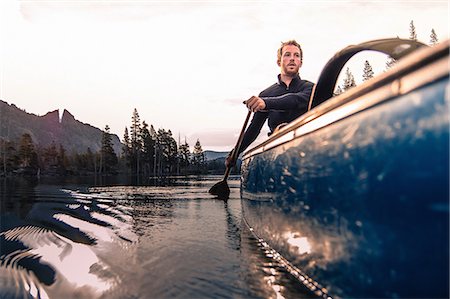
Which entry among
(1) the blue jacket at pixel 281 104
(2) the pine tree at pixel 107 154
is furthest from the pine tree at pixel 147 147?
(1) the blue jacket at pixel 281 104

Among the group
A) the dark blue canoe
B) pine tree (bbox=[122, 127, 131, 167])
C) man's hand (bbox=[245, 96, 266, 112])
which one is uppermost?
pine tree (bbox=[122, 127, 131, 167])

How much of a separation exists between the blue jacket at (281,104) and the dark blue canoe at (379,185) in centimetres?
212

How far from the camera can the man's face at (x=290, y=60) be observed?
5953 millimetres

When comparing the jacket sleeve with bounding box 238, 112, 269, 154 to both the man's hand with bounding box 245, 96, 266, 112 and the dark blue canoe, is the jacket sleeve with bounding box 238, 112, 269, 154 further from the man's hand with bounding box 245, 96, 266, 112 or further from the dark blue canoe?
the dark blue canoe

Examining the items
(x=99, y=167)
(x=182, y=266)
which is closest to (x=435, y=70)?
(x=182, y=266)

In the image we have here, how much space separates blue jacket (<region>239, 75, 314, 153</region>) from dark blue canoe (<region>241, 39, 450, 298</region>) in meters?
2.12

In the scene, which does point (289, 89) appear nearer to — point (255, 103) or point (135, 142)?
point (255, 103)

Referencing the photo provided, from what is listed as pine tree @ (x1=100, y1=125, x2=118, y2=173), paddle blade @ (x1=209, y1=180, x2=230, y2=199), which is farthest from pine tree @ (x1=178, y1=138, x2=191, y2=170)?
paddle blade @ (x1=209, y1=180, x2=230, y2=199)

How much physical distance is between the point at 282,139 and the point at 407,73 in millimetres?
1880

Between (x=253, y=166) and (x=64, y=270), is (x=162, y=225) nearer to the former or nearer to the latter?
(x=253, y=166)

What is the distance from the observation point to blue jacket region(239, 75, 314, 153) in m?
5.01

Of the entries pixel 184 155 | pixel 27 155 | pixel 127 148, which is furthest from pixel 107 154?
pixel 184 155

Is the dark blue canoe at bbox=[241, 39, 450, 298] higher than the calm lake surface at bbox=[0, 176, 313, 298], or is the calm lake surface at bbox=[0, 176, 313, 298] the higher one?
the dark blue canoe at bbox=[241, 39, 450, 298]

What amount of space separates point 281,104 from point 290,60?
1315 millimetres
